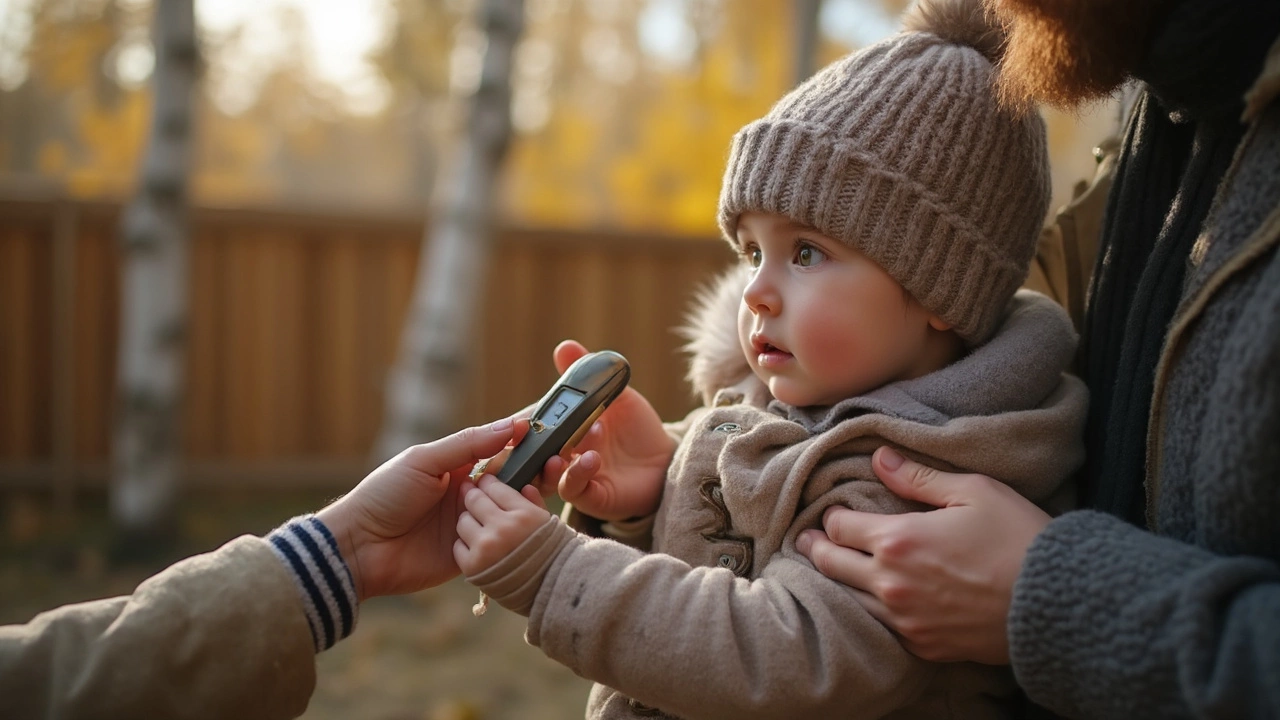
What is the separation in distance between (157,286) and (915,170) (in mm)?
4922

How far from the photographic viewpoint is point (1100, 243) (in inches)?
66.5

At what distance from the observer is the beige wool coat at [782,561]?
139 centimetres

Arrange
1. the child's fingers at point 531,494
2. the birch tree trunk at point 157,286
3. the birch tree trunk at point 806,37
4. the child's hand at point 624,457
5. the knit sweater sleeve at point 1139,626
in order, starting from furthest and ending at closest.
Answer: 1. the birch tree trunk at point 806,37
2. the birch tree trunk at point 157,286
3. the child's hand at point 624,457
4. the child's fingers at point 531,494
5. the knit sweater sleeve at point 1139,626

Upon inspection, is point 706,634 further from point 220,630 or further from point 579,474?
point 220,630

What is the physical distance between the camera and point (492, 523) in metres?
1.50

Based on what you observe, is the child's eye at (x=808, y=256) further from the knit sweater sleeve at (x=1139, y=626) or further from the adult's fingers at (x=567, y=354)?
the knit sweater sleeve at (x=1139, y=626)

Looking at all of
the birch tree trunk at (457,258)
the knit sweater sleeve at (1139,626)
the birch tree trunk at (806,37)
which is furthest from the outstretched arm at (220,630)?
the birch tree trunk at (806,37)

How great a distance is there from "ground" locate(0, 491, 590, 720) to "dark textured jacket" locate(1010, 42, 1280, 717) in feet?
10.0

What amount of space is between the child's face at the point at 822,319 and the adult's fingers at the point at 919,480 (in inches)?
7.4

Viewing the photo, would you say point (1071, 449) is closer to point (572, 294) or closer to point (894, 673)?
point (894, 673)

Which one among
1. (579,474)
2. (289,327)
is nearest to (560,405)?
(579,474)

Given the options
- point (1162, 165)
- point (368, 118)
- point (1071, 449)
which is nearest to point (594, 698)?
point (1071, 449)

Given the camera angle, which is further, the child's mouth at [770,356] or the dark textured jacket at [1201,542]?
the child's mouth at [770,356]

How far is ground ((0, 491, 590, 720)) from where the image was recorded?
4.30 meters
